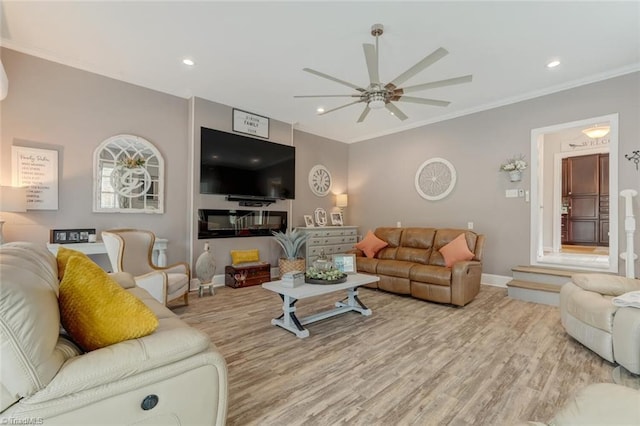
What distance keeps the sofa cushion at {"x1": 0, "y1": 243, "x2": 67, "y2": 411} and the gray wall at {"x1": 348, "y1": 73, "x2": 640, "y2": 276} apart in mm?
5334

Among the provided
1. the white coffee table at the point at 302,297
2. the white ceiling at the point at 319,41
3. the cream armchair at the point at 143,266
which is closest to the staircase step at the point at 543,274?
the white coffee table at the point at 302,297

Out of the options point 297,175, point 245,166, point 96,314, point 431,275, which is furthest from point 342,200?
point 96,314

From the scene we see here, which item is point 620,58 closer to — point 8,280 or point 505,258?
point 505,258

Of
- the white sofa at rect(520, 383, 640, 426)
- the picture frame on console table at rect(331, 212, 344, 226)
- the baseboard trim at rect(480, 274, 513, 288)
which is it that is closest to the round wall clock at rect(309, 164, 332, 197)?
the picture frame on console table at rect(331, 212, 344, 226)

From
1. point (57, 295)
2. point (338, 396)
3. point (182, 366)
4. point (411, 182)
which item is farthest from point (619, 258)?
point (57, 295)

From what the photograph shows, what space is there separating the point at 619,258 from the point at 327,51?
177 inches

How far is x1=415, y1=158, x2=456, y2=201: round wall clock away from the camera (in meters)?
5.23

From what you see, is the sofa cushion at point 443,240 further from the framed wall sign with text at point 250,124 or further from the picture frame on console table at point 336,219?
the framed wall sign with text at point 250,124

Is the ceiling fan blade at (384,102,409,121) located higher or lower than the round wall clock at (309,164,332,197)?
higher

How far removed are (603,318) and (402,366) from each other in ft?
5.45

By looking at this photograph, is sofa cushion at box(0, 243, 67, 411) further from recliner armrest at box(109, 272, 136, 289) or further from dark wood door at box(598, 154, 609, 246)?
dark wood door at box(598, 154, 609, 246)

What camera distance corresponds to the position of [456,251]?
3.96 metres

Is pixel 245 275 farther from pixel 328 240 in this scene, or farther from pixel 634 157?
pixel 634 157

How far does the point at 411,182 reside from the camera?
18.9ft
